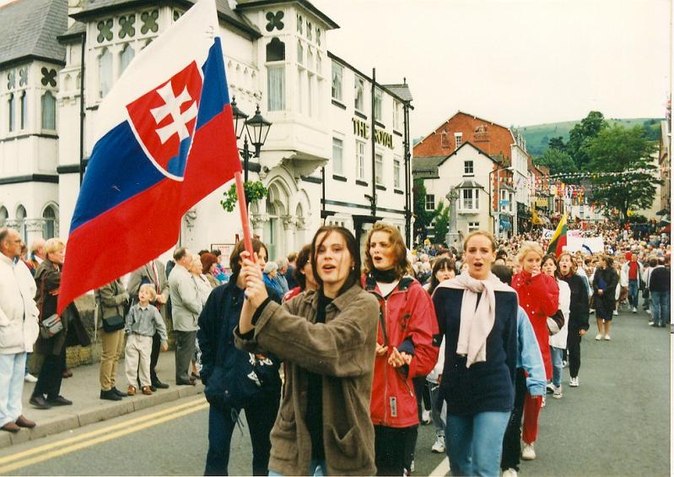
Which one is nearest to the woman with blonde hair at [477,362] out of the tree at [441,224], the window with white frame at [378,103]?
the window with white frame at [378,103]

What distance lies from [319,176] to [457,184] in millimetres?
39752

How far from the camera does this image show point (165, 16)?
1855 centimetres

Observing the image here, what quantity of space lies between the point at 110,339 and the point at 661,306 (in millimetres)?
13668

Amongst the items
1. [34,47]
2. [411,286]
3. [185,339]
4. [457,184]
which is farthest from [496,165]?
[411,286]

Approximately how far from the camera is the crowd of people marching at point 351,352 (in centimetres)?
320

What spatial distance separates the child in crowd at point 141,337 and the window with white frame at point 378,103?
963 inches

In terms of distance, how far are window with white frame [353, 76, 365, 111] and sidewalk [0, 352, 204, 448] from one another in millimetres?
21171

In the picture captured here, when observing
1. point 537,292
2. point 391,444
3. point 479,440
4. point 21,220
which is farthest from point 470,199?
point 391,444

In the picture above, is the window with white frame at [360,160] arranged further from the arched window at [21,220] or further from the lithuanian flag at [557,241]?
the lithuanian flag at [557,241]

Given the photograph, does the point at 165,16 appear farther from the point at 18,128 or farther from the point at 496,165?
the point at 496,165

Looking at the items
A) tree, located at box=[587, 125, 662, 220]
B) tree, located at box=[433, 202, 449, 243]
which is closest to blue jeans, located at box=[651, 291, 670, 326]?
tree, located at box=[587, 125, 662, 220]

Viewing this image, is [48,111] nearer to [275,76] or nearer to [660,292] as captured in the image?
[275,76]

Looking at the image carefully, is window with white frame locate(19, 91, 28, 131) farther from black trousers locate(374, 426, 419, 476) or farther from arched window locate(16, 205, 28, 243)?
black trousers locate(374, 426, 419, 476)

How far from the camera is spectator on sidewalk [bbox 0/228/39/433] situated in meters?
7.07
